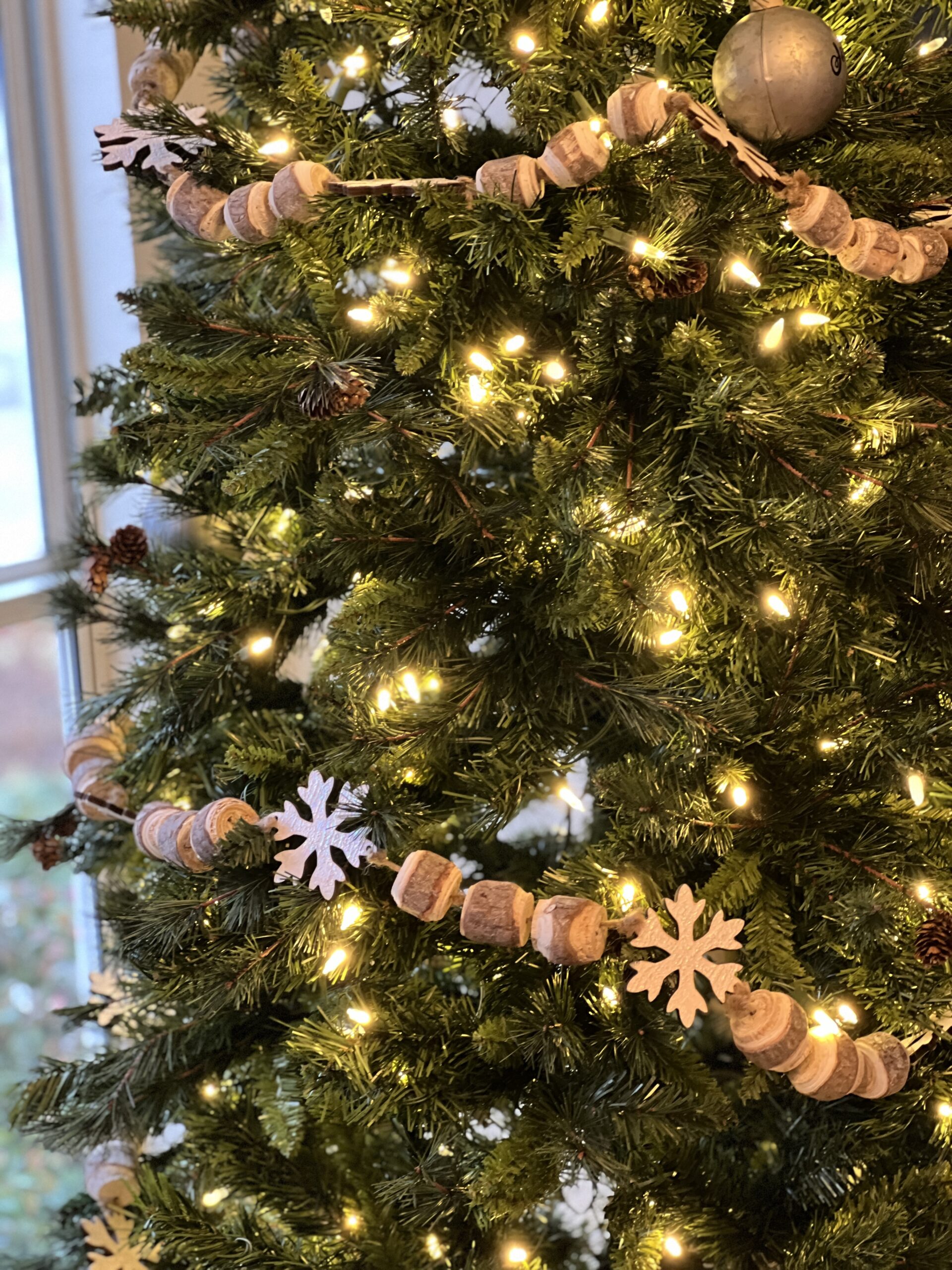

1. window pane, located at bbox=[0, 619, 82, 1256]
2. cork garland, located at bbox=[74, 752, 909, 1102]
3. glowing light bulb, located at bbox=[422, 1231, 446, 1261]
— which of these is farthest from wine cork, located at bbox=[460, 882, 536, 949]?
window pane, located at bbox=[0, 619, 82, 1256]

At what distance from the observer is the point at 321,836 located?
2.42 feet

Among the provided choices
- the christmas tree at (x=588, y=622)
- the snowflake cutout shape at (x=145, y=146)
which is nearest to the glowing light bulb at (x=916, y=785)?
the christmas tree at (x=588, y=622)

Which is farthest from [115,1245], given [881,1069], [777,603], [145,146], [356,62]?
[356,62]

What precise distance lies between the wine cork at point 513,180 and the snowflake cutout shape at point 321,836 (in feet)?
1.26

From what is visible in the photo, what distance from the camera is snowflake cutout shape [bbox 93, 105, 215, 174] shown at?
802 millimetres

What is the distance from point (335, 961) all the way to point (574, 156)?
53cm

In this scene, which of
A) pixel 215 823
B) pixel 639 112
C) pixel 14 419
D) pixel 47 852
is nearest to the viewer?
pixel 639 112

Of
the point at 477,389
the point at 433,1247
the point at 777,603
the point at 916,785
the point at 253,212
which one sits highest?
the point at 253,212

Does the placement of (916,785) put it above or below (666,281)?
below

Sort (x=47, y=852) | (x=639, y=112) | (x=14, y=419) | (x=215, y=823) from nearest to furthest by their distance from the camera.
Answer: (x=639, y=112) → (x=215, y=823) → (x=47, y=852) → (x=14, y=419)

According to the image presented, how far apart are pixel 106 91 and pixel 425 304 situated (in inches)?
32.6

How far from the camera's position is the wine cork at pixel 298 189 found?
0.72m

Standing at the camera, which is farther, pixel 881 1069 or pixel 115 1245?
pixel 115 1245

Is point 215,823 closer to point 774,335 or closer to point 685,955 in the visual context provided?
point 685,955
